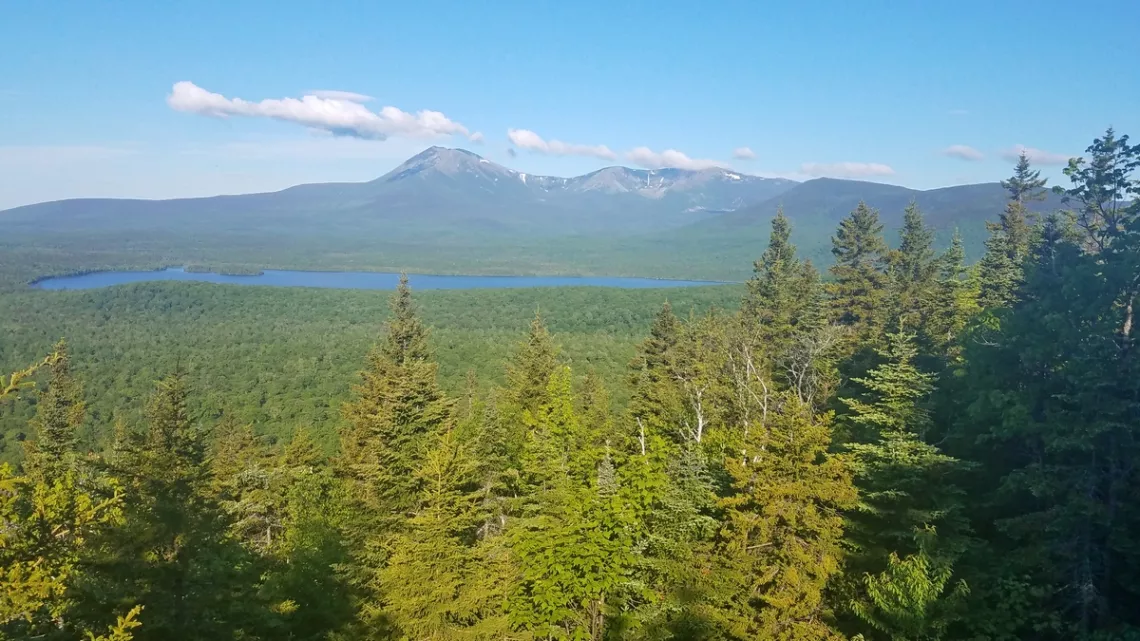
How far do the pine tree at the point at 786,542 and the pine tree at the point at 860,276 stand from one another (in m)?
21.3

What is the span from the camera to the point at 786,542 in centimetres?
1359

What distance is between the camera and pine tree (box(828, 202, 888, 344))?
36.9 m

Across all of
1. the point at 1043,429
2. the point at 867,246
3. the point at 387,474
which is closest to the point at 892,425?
the point at 1043,429

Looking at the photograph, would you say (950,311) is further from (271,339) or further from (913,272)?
(271,339)

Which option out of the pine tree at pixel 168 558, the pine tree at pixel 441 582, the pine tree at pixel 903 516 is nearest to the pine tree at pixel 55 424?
the pine tree at pixel 168 558

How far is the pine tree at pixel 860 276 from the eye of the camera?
3688cm

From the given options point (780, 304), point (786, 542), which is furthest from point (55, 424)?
point (780, 304)

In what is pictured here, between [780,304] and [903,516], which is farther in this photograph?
[780,304]

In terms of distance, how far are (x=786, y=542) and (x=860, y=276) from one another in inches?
1096

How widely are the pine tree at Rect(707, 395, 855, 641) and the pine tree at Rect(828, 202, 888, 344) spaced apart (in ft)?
69.9

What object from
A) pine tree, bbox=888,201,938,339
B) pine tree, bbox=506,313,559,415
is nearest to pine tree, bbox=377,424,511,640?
pine tree, bbox=506,313,559,415

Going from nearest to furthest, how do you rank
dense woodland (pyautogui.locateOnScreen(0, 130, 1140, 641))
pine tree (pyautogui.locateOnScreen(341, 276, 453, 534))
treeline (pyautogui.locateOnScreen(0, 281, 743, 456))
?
dense woodland (pyautogui.locateOnScreen(0, 130, 1140, 641)), pine tree (pyautogui.locateOnScreen(341, 276, 453, 534)), treeline (pyautogui.locateOnScreen(0, 281, 743, 456))

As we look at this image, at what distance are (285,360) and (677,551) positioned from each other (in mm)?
79494

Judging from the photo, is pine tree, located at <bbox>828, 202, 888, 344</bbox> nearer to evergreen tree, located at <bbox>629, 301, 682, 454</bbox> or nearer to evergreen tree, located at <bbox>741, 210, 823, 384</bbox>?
evergreen tree, located at <bbox>741, 210, 823, 384</bbox>
